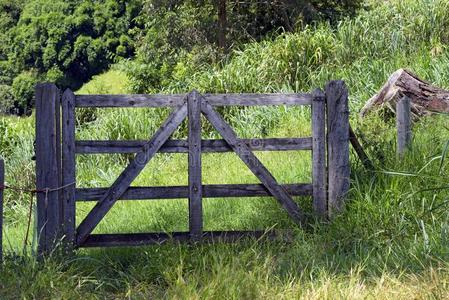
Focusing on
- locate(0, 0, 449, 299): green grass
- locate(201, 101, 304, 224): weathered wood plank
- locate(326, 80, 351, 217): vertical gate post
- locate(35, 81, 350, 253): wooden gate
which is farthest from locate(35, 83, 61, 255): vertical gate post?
locate(326, 80, 351, 217): vertical gate post

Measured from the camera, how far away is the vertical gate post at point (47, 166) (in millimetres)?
6578

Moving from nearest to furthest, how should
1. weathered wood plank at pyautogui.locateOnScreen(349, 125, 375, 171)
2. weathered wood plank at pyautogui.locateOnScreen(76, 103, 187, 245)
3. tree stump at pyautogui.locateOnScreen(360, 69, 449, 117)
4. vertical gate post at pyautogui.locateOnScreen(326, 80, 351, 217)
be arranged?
weathered wood plank at pyautogui.locateOnScreen(76, 103, 187, 245), vertical gate post at pyautogui.locateOnScreen(326, 80, 351, 217), weathered wood plank at pyautogui.locateOnScreen(349, 125, 375, 171), tree stump at pyautogui.locateOnScreen(360, 69, 449, 117)

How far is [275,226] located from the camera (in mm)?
7145

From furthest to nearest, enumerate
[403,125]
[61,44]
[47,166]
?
[61,44]
[403,125]
[47,166]

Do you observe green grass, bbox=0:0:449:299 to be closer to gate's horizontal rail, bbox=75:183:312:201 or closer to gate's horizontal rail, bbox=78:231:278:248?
gate's horizontal rail, bbox=78:231:278:248

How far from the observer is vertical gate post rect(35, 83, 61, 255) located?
6.58 m

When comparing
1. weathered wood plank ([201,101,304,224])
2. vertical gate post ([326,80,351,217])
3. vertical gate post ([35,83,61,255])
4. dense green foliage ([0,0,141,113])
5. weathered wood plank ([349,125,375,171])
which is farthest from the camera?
dense green foliage ([0,0,141,113])

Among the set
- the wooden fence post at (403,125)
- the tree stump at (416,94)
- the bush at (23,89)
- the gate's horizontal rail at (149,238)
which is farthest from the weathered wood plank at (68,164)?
the bush at (23,89)

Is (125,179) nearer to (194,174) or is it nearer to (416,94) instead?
(194,174)

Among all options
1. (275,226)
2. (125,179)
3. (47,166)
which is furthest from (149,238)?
(275,226)

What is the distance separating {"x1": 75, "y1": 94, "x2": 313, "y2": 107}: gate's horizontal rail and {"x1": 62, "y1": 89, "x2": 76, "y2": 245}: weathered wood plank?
112 millimetres

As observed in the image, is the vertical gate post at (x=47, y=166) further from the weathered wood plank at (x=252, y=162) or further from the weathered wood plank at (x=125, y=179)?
the weathered wood plank at (x=252, y=162)

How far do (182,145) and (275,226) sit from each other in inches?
52.3

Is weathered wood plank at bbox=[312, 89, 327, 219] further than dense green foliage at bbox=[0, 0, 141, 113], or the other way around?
dense green foliage at bbox=[0, 0, 141, 113]
